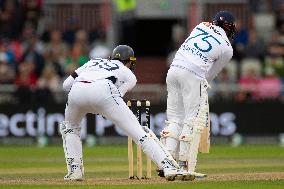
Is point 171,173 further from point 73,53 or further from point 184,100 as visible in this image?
point 73,53

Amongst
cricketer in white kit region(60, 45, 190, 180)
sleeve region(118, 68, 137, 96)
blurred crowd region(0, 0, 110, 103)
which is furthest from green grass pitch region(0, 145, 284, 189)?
blurred crowd region(0, 0, 110, 103)

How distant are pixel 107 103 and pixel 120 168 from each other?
15.2 feet

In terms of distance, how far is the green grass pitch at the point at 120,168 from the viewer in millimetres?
13188

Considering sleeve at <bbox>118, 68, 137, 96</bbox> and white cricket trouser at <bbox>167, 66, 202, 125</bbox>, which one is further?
white cricket trouser at <bbox>167, 66, 202, 125</bbox>

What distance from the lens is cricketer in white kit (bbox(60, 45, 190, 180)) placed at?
42.2 feet

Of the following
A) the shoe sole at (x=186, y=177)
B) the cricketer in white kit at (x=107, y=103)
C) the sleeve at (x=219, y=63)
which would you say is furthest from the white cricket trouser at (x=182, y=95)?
the shoe sole at (x=186, y=177)

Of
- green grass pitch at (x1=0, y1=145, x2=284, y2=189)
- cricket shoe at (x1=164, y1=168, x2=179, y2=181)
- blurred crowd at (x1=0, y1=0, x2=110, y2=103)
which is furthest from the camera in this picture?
blurred crowd at (x1=0, y1=0, x2=110, y2=103)

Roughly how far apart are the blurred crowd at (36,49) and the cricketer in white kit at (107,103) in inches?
399

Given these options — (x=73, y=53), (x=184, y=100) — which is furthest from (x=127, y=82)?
(x=73, y=53)

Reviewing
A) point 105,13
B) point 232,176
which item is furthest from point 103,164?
point 105,13

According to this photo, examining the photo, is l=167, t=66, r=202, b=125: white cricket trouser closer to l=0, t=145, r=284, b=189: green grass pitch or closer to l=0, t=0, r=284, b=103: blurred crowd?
l=0, t=145, r=284, b=189: green grass pitch

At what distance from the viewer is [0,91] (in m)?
24.2

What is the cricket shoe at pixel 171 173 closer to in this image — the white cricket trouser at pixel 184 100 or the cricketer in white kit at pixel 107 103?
the cricketer in white kit at pixel 107 103

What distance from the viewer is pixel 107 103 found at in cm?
1299
